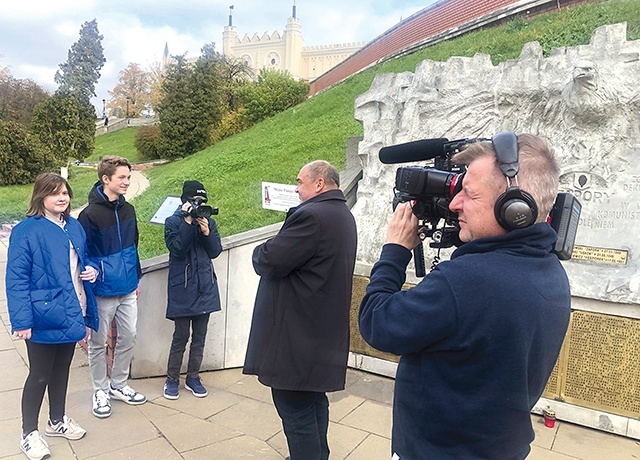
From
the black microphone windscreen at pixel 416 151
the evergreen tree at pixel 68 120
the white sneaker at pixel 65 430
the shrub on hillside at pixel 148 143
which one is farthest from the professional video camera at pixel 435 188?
the shrub on hillside at pixel 148 143

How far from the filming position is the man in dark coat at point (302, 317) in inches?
103

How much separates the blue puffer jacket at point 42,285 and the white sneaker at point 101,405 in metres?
0.84

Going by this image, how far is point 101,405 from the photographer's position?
12.4 ft

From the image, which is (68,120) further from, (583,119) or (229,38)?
(229,38)

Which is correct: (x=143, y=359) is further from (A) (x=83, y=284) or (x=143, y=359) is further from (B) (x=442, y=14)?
(B) (x=442, y=14)

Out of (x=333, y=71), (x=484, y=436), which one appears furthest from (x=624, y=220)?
(x=333, y=71)

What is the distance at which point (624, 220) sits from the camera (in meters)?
3.77

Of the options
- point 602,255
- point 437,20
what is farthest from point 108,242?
point 437,20

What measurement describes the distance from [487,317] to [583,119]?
11.1 ft

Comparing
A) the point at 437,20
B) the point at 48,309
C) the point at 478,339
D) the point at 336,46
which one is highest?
the point at 336,46

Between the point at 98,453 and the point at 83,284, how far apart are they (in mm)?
1227

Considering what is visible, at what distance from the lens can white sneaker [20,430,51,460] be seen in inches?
123

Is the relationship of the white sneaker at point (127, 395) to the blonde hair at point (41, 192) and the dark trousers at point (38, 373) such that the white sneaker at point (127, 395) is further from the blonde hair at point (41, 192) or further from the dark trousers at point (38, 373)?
the blonde hair at point (41, 192)

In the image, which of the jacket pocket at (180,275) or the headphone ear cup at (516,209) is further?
the jacket pocket at (180,275)
